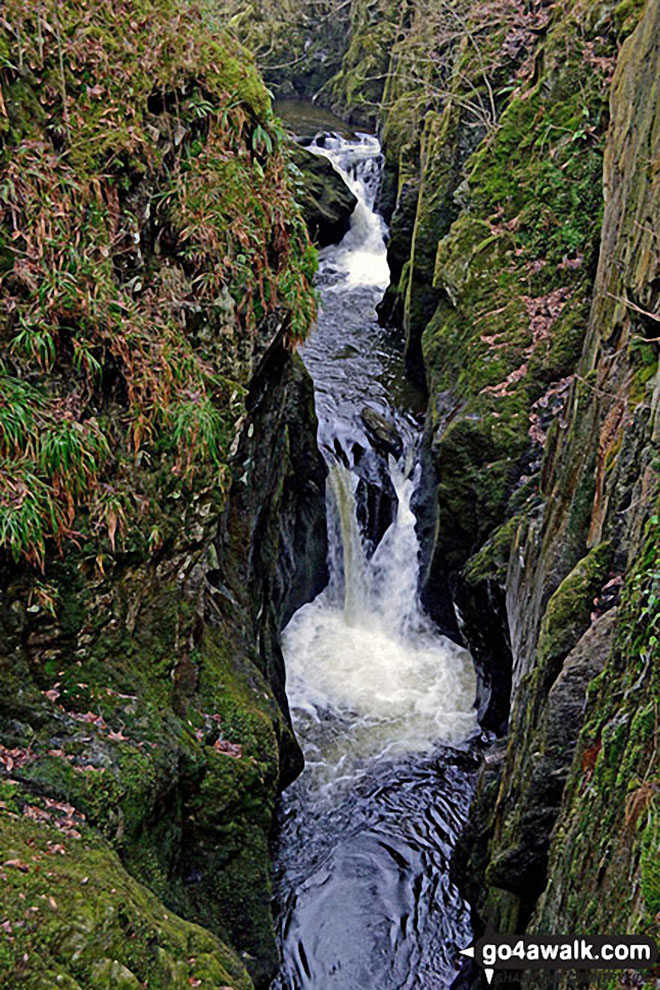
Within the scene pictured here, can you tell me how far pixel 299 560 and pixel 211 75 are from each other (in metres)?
6.85

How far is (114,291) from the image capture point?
226 inches

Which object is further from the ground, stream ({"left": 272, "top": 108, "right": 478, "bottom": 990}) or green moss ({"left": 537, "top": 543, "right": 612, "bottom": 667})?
green moss ({"left": 537, "top": 543, "right": 612, "bottom": 667})

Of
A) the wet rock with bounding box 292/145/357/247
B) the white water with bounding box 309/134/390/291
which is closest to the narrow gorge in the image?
the white water with bounding box 309/134/390/291

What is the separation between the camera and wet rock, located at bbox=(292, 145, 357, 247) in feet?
68.7

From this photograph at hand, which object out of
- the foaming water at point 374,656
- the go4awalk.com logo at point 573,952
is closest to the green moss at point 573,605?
the go4awalk.com logo at point 573,952

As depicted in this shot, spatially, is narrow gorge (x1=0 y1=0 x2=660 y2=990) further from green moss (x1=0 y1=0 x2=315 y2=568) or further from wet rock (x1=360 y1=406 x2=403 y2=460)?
wet rock (x1=360 y1=406 x2=403 y2=460)

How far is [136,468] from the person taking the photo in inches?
226

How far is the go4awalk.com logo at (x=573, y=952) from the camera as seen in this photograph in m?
3.07

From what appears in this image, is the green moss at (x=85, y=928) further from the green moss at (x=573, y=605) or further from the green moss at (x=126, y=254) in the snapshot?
the green moss at (x=573, y=605)

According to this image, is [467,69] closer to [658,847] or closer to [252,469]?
[252,469]

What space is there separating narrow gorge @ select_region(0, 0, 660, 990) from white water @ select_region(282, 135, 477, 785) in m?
0.07

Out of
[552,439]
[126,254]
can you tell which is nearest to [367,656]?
[552,439]

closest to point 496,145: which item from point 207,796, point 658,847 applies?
point 207,796

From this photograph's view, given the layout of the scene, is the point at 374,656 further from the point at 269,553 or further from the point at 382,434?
the point at 382,434
